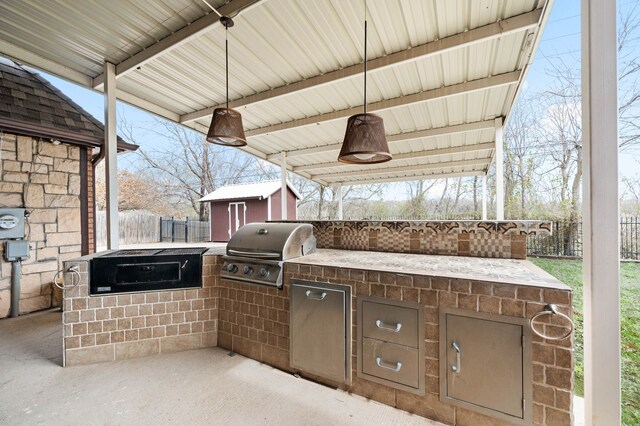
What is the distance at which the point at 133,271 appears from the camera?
98.0 inches

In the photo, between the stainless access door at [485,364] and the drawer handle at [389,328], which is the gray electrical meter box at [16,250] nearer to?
the drawer handle at [389,328]

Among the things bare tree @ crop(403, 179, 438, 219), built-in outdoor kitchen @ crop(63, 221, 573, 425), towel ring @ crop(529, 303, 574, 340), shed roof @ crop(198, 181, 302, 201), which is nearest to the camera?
towel ring @ crop(529, 303, 574, 340)

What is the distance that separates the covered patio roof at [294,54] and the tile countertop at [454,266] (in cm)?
241

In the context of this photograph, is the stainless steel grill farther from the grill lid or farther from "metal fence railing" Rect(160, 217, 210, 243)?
"metal fence railing" Rect(160, 217, 210, 243)

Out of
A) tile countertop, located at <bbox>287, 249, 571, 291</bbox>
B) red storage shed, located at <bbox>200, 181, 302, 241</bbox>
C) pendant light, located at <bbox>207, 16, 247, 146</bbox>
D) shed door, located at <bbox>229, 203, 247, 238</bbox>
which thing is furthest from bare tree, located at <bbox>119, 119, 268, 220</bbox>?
tile countertop, located at <bbox>287, 249, 571, 291</bbox>

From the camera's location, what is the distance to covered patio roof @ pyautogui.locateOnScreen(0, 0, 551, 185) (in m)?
2.73

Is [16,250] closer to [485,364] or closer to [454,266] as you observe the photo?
[454,266]

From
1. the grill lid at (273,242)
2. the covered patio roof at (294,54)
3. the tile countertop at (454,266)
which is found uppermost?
the covered patio roof at (294,54)

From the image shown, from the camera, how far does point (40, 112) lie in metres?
3.88

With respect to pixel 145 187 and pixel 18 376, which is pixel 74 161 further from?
pixel 145 187

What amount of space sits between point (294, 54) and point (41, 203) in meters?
4.07

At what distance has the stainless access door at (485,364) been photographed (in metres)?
1.43

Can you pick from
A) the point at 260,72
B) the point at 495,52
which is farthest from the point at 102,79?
the point at 495,52

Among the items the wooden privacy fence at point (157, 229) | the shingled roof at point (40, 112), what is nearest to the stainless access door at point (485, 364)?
the shingled roof at point (40, 112)
